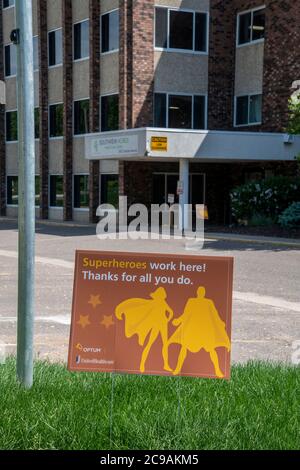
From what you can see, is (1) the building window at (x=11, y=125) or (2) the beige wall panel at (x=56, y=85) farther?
(1) the building window at (x=11, y=125)

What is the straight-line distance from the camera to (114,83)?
2952cm

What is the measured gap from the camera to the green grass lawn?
4414 millimetres

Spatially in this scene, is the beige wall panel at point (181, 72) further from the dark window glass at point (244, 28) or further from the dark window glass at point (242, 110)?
the dark window glass at point (244, 28)

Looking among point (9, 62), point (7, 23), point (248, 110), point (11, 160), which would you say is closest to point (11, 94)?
point (9, 62)

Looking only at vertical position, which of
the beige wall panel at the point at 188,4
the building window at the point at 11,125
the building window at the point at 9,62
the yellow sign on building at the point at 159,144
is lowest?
the yellow sign on building at the point at 159,144

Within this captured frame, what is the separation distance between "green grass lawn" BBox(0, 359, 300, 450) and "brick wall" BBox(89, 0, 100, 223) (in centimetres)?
2481

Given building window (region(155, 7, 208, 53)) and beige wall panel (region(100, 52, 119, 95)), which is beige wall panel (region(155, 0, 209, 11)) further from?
beige wall panel (region(100, 52, 119, 95))

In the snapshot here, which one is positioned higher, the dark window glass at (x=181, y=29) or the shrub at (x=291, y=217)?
the dark window glass at (x=181, y=29)

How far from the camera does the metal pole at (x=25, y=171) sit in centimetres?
513

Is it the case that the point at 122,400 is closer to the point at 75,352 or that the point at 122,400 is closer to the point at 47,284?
the point at 75,352

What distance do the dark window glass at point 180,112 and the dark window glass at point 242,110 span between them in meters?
2.33

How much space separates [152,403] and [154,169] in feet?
81.0

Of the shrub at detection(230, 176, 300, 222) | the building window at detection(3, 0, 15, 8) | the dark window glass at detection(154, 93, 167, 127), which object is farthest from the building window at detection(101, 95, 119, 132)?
the building window at detection(3, 0, 15, 8)

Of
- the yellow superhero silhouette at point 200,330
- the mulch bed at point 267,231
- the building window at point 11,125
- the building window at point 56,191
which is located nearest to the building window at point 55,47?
the building window at point 11,125
